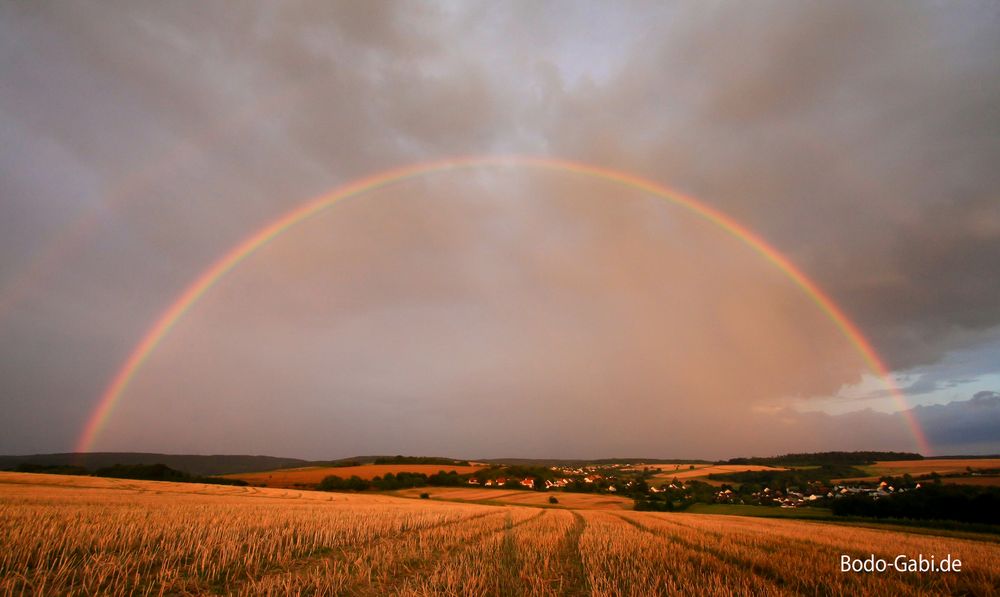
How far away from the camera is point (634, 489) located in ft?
308

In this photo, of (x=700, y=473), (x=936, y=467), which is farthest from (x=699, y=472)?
(x=936, y=467)

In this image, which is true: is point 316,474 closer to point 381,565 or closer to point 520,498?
point 520,498

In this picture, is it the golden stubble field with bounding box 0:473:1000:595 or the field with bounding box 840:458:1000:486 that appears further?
the field with bounding box 840:458:1000:486

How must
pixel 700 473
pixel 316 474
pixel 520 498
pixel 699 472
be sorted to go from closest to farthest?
pixel 520 498 < pixel 316 474 < pixel 700 473 < pixel 699 472

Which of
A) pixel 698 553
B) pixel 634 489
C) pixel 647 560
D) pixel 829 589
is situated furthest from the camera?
pixel 634 489

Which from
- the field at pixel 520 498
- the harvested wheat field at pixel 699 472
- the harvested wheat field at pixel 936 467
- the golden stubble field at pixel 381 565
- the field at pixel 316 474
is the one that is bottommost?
the harvested wheat field at pixel 699 472

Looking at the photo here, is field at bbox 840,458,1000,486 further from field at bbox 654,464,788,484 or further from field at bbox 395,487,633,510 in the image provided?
field at bbox 395,487,633,510

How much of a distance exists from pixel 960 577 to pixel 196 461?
469 ft

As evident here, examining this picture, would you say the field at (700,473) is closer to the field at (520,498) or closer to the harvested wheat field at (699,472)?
the harvested wheat field at (699,472)

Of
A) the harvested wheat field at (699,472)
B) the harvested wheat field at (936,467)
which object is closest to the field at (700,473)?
the harvested wheat field at (699,472)

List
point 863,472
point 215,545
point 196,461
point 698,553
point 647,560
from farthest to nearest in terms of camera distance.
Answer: point 196,461 < point 863,472 < point 698,553 < point 647,560 < point 215,545

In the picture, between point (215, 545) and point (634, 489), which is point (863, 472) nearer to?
point (634, 489)

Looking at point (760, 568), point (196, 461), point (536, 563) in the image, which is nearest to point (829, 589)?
point (760, 568)

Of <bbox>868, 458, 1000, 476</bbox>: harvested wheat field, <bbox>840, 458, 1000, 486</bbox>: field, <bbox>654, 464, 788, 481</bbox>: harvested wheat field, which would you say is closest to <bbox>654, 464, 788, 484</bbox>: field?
<bbox>654, 464, 788, 481</bbox>: harvested wheat field
